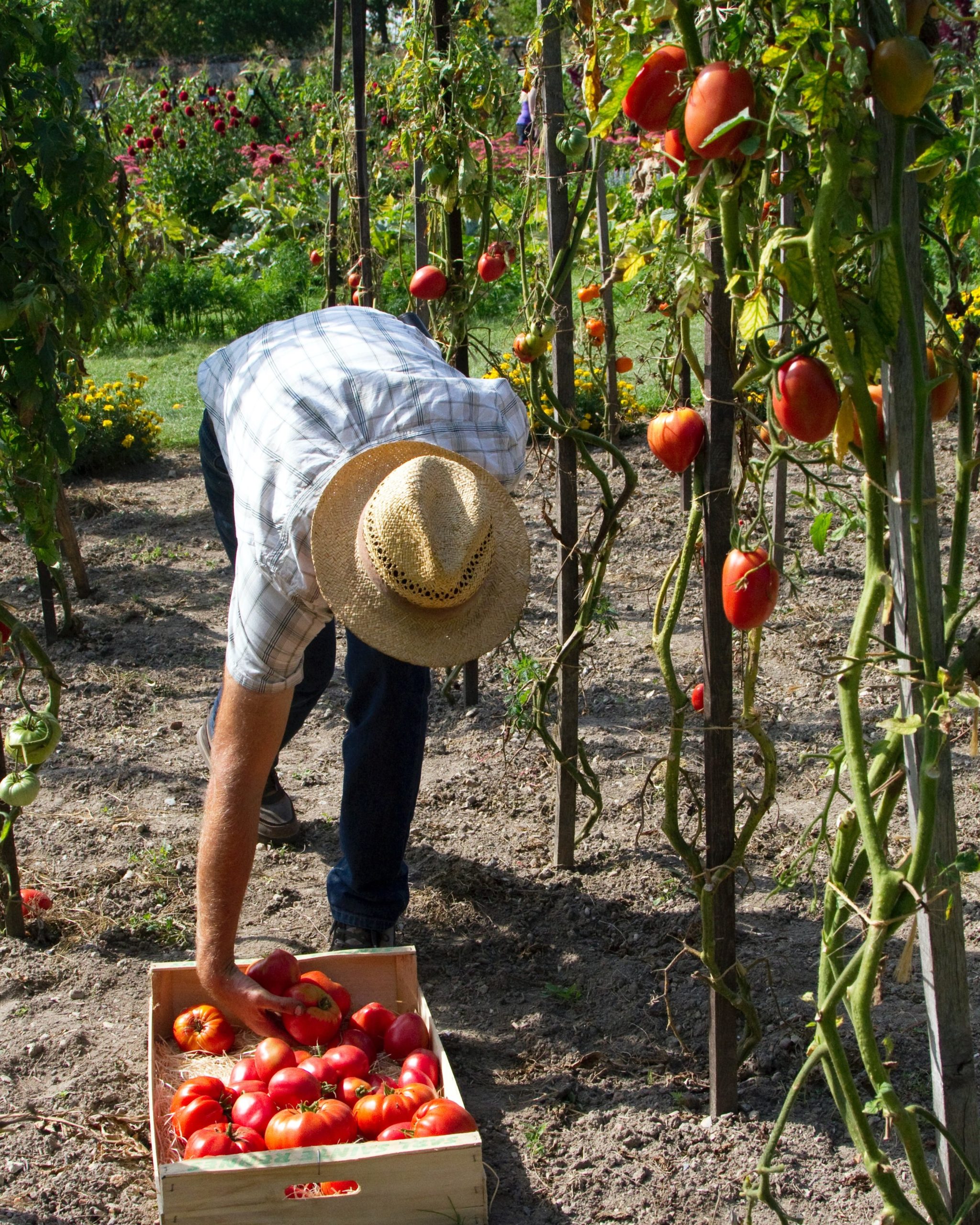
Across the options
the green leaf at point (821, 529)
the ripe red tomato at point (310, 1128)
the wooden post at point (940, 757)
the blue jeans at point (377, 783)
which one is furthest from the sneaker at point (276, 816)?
the wooden post at point (940, 757)

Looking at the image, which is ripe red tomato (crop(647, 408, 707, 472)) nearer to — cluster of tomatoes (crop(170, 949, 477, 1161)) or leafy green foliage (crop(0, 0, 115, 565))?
cluster of tomatoes (crop(170, 949, 477, 1161))

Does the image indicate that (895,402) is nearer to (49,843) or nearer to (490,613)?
(490,613)

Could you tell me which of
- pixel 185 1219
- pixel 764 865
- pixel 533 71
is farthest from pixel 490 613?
pixel 533 71

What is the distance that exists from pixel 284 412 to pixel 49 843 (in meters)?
1.47

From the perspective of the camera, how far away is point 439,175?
318 cm

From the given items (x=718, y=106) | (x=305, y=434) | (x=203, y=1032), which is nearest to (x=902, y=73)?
(x=718, y=106)

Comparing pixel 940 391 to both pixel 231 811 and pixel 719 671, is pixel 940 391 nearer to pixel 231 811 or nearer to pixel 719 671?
pixel 719 671

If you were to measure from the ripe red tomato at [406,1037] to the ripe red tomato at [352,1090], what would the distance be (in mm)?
115

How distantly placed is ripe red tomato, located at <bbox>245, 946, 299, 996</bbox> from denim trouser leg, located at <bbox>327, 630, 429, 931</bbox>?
12.9 inches

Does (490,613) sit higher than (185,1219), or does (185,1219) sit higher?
(490,613)

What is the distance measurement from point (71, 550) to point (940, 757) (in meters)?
3.63

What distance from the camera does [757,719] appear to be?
175cm

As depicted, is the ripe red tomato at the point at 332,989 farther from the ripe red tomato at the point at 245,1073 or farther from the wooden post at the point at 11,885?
the wooden post at the point at 11,885

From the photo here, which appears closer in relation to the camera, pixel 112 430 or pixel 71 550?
pixel 71 550
